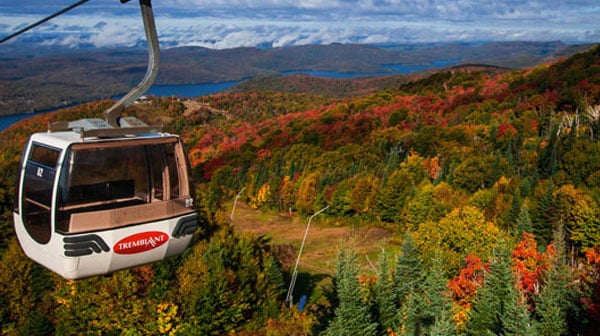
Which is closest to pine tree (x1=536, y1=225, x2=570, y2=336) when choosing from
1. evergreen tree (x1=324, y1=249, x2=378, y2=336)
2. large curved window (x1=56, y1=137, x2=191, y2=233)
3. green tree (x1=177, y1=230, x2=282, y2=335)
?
evergreen tree (x1=324, y1=249, x2=378, y2=336)

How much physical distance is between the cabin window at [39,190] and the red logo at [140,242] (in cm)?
99

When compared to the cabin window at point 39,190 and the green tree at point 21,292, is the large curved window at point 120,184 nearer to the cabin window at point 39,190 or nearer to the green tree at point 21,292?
the cabin window at point 39,190

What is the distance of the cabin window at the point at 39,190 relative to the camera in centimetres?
780

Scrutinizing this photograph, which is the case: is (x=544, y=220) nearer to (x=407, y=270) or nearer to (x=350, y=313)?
(x=407, y=270)

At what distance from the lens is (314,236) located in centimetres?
5916

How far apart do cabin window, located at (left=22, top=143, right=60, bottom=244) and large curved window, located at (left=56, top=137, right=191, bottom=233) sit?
0.92 feet

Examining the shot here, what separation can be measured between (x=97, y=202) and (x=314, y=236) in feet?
168

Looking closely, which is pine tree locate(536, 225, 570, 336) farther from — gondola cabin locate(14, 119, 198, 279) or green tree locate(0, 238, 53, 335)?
green tree locate(0, 238, 53, 335)

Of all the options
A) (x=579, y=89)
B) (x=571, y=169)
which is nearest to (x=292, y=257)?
(x=571, y=169)

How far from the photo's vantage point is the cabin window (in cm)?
780

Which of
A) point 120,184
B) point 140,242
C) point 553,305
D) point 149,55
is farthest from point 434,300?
point 149,55

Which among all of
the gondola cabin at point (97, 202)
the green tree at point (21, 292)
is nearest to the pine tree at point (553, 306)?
the gondola cabin at point (97, 202)

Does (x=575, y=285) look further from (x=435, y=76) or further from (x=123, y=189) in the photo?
(x=435, y=76)

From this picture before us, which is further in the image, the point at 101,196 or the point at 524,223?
the point at 524,223
